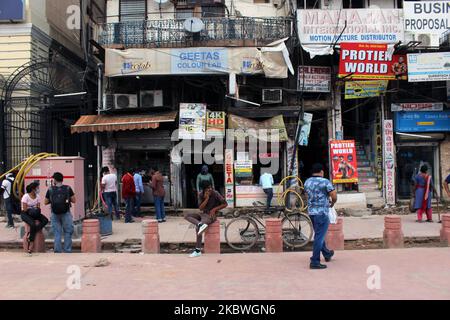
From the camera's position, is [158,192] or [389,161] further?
[389,161]

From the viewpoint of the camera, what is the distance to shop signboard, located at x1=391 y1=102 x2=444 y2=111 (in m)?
16.7

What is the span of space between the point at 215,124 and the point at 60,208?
23.9 ft

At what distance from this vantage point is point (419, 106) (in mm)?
16750

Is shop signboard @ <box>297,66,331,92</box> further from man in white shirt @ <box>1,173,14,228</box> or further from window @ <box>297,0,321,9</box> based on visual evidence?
man in white shirt @ <box>1,173,14,228</box>

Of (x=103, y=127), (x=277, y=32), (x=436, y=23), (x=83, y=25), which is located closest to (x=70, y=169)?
(x=103, y=127)

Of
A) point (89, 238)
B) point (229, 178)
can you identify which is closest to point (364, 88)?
point (229, 178)

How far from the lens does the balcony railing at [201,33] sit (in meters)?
15.9

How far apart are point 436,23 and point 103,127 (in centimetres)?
1170

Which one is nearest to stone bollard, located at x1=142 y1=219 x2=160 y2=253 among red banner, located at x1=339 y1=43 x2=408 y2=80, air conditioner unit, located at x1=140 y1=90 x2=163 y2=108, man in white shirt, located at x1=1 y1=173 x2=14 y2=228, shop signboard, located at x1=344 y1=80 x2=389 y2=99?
man in white shirt, located at x1=1 y1=173 x2=14 y2=228

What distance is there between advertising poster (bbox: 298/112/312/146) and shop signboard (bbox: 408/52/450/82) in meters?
3.54

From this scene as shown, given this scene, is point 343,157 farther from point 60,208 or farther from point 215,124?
point 60,208

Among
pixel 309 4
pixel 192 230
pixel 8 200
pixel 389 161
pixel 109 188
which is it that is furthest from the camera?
pixel 309 4

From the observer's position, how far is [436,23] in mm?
15781
